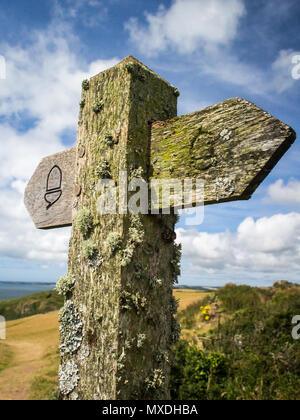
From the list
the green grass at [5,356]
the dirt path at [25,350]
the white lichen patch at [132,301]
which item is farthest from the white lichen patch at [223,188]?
the green grass at [5,356]

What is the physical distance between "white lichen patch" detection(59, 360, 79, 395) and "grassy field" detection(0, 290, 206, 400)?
127cm

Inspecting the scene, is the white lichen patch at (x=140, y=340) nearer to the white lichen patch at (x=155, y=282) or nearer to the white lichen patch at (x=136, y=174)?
the white lichen patch at (x=155, y=282)

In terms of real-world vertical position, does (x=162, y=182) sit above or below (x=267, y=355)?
above

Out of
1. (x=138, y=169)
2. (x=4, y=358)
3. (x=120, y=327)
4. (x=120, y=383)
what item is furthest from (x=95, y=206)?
(x=4, y=358)

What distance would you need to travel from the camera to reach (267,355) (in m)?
7.27

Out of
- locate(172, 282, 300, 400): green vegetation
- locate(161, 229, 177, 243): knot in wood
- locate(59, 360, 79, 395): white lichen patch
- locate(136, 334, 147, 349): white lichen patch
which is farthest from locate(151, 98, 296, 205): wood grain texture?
locate(172, 282, 300, 400): green vegetation

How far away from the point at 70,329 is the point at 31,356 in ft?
43.1

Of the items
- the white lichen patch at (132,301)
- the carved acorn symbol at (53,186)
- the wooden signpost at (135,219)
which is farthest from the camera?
the carved acorn symbol at (53,186)

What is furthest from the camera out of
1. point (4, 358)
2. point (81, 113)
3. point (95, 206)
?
point (4, 358)

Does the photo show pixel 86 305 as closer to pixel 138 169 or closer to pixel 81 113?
pixel 138 169

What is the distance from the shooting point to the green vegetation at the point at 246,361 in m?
5.81

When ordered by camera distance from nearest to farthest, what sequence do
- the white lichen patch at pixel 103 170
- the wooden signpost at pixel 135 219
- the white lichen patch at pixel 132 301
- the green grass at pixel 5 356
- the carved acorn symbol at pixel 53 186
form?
the wooden signpost at pixel 135 219 → the white lichen patch at pixel 132 301 → the white lichen patch at pixel 103 170 → the carved acorn symbol at pixel 53 186 → the green grass at pixel 5 356

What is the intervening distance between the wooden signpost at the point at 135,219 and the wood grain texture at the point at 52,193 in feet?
0.85

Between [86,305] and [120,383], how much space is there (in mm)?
464
